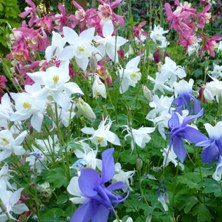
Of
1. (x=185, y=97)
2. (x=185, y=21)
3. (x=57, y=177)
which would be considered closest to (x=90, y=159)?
(x=57, y=177)

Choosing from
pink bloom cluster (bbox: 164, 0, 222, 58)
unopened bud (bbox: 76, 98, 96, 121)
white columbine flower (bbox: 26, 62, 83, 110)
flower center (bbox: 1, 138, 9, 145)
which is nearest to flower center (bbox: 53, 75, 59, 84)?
white columbine flower (bbox: 26, 62, 83, 110)

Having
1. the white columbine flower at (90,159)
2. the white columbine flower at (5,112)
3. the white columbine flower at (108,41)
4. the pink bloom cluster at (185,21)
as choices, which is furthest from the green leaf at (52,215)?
the pink bloom cluster at (185,21)

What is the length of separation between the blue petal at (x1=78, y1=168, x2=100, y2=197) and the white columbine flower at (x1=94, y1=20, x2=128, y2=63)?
31.1 inches

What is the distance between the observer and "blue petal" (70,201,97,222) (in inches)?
36.3

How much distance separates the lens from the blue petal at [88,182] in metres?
0.88

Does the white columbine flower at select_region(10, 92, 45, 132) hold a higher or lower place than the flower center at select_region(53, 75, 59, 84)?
lower

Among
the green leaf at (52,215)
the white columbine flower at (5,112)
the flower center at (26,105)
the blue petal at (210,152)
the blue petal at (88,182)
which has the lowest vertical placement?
the green leaf at (52,215)

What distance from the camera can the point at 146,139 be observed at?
4.79ft

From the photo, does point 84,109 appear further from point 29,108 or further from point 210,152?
point 210,152

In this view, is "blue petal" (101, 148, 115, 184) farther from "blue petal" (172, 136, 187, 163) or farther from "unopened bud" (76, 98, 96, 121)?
"unopened bud" (76, 98, 96, 121)

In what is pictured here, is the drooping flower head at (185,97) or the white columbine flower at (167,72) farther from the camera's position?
the white columbine flower at (167,72)

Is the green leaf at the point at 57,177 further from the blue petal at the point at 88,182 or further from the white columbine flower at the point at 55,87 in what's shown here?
the blue petal at the point at 88,182

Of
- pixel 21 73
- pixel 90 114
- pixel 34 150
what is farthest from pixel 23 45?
pixel 90 114

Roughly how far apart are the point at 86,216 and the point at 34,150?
697mm
